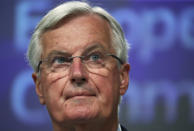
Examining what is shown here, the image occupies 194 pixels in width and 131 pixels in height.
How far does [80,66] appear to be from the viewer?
8.45 feet

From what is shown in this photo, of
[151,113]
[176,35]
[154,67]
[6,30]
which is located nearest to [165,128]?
[151,113]

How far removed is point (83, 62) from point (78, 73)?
0.43 ft

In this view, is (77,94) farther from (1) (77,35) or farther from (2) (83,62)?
(1) (77,35)

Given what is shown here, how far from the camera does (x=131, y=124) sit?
427cm

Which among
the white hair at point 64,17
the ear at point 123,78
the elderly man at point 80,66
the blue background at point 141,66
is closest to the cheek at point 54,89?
the elderly man at point 80,66

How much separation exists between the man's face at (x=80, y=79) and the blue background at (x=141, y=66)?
1457mm

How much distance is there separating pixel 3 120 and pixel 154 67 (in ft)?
5.56

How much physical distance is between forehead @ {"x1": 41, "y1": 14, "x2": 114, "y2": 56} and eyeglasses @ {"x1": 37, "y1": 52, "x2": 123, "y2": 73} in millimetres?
55

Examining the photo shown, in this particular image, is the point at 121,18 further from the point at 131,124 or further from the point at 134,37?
the point at 131,124

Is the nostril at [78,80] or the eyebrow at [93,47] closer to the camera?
the nostril at [78,80]

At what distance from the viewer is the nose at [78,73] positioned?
2.51 meters

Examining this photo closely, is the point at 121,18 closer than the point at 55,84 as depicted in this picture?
No

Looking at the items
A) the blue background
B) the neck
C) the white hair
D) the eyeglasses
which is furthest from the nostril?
the blue background

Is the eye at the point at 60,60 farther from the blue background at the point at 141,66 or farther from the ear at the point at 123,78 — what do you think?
the blue background at the point at 141,66
